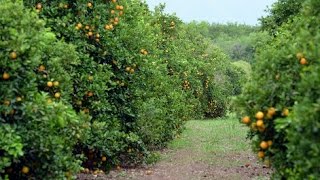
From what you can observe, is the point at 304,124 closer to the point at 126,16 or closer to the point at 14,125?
the point at 14,125

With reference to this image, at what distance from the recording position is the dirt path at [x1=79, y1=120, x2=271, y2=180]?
919 centimetres

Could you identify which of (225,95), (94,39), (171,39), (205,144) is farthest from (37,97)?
(225,95)

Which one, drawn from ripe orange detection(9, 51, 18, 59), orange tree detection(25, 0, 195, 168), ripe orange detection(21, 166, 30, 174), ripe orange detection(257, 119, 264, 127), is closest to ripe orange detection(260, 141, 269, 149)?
ripe orange detection(257, 119, 264, 127)

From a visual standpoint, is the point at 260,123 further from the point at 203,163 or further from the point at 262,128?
the point at 203,163

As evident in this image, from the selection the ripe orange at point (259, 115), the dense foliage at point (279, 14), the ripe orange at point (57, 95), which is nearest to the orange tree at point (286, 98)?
the ripe orange at point (259, 115)

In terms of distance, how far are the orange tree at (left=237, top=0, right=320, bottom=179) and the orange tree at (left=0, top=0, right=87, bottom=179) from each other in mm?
1861

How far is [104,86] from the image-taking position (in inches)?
319

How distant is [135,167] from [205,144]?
451 cm

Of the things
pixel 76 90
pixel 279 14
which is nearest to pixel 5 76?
pixel 76 90

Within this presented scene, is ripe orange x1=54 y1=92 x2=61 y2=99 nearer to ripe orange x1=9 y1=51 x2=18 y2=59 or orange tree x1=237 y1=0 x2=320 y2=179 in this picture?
ripe orange x1=9 y1=51 x2=18 y2=59

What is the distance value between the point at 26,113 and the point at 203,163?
20.1ft

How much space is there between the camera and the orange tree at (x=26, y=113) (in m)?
5.12

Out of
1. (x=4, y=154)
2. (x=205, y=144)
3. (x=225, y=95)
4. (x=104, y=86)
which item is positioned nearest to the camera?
(x=4, y=154)

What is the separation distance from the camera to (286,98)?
4.44 meters
